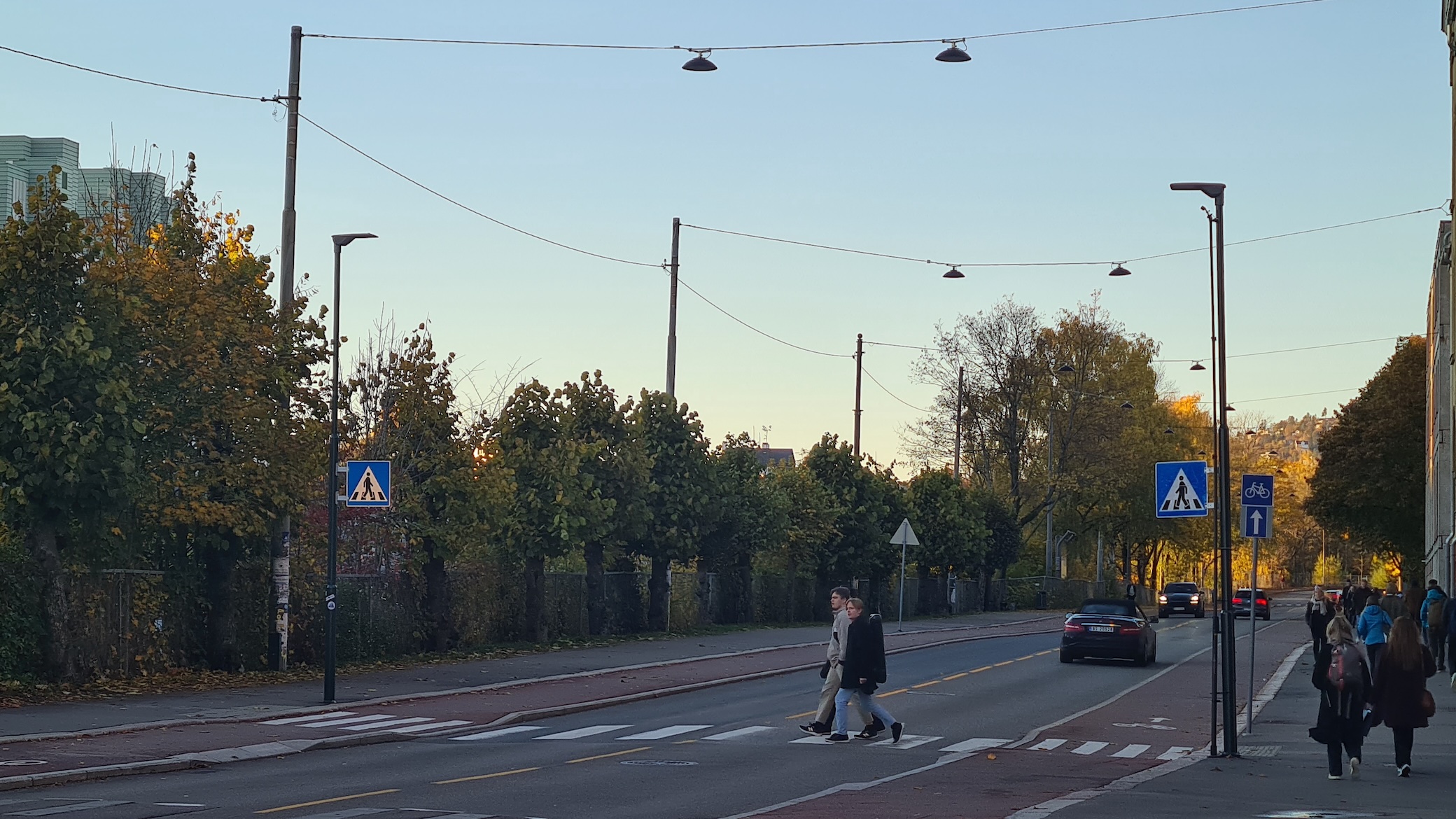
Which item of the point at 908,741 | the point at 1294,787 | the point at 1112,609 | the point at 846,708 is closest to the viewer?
the point at 1294,787

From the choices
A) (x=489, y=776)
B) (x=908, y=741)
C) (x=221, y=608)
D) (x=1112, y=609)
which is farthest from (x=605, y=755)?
(x=1112, y=609)

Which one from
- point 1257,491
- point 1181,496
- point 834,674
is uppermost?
point 1257,491

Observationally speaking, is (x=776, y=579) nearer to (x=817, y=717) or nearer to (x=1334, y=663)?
(x=817, y=717)

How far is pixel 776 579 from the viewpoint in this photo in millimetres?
53719

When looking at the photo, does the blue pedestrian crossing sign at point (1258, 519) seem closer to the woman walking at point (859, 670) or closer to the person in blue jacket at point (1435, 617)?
the woman walking at point (859, 670)

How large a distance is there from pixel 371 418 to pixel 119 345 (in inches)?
589

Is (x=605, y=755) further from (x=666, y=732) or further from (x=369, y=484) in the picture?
(x=369, y=484)

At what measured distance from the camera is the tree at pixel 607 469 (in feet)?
133

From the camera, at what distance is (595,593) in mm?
41531

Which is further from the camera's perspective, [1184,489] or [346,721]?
[346,721]

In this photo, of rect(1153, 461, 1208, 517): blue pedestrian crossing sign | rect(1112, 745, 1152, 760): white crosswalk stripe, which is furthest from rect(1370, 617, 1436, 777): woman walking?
rect(1153, 461, 1208, 517): blue pedestrian crossing sign

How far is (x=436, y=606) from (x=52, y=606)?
10936 millimetres

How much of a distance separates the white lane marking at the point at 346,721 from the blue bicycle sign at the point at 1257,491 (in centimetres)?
1189

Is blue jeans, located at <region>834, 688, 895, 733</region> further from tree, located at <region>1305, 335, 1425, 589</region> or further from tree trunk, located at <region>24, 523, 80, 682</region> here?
tree, located at <region>1305, 335, 1425, 589</region>
